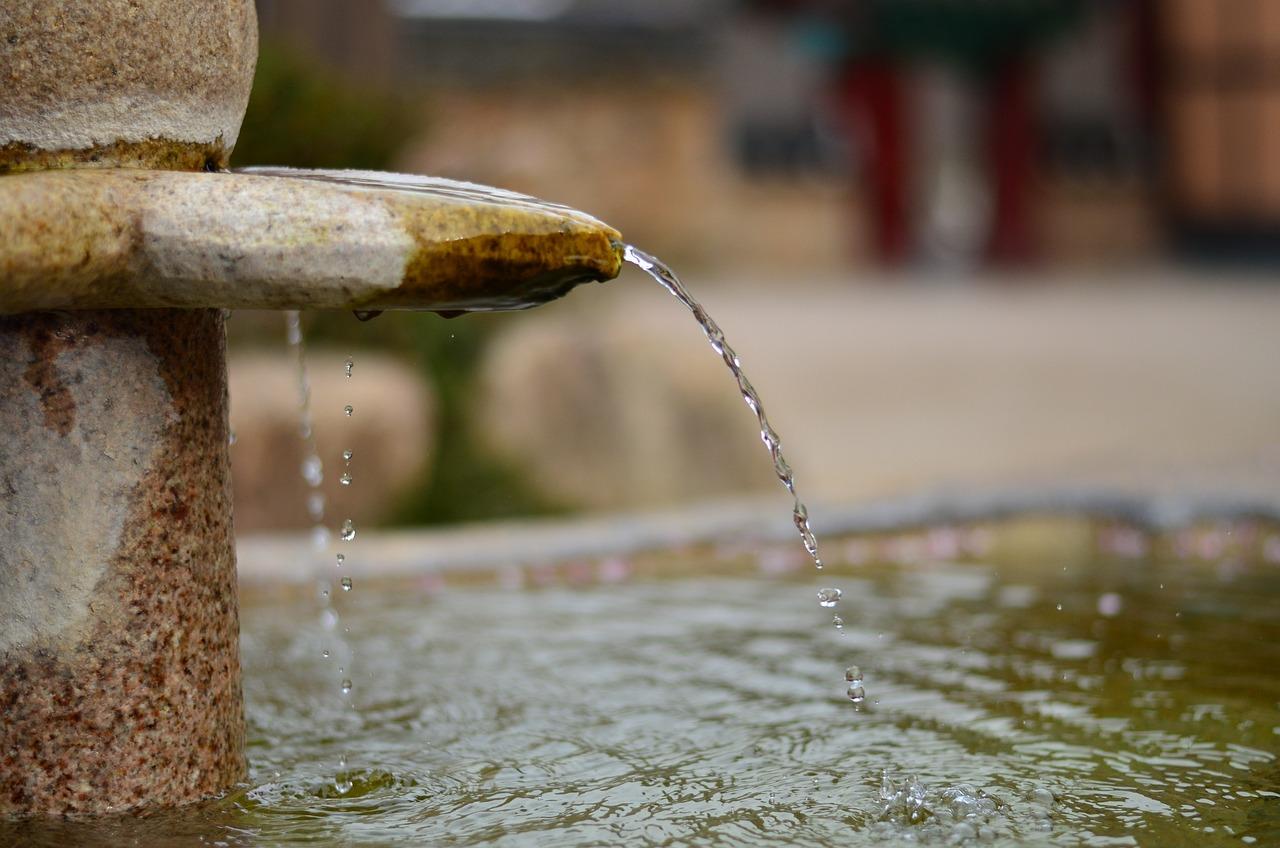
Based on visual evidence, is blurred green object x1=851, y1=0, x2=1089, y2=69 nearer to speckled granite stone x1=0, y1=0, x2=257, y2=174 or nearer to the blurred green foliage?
the blurred green foliage

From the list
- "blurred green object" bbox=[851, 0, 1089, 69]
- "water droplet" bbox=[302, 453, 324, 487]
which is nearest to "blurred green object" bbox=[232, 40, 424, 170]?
"water droplet" bbox=[302, 453, 324, 487]

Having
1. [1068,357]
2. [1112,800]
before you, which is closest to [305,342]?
[1112,800]

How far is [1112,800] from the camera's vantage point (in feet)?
6.18

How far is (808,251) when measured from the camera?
14883 millimetres

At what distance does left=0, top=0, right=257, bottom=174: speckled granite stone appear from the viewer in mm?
1675

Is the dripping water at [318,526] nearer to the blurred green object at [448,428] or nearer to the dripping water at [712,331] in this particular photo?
the blurred green object at [448,428]

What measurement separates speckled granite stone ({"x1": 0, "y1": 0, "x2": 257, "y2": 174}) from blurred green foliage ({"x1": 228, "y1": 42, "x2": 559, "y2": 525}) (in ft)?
8.86

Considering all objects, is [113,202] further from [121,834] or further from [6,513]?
[121,834]

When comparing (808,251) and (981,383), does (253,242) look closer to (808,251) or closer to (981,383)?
(981,383)

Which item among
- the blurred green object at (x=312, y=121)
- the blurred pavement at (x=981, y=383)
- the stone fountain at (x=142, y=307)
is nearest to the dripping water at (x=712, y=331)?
the stone fountain at (x=142, y=307)

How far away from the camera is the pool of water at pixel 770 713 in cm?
182

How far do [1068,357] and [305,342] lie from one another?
16.7ft

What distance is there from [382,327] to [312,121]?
0.65 meters

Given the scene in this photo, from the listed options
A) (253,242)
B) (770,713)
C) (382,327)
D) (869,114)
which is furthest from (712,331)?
(869,114)
